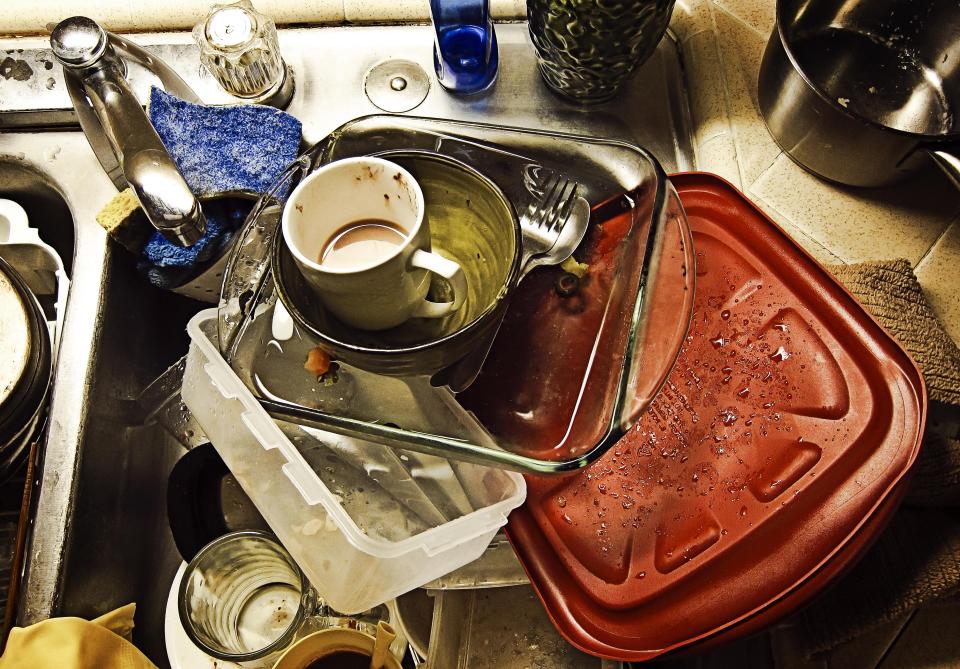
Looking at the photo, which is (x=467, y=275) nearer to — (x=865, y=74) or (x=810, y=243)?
(x=810, y=243)

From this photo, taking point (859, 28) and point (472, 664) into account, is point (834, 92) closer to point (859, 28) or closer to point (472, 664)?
point (859, 28)

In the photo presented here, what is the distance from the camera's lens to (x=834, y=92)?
0.73m

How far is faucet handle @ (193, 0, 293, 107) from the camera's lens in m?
0.67

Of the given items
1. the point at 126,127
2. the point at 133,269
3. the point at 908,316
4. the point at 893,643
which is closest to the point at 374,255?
the point at 126,127

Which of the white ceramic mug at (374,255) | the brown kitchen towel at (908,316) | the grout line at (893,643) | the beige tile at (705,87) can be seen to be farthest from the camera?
the grout line at (893,643)

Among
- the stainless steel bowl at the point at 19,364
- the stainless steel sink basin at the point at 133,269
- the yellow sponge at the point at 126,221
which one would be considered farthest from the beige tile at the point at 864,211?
the stainless steel bowl at the point at 19,364

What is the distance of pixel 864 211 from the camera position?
704 millimetres

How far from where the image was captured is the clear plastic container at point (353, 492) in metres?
0.51

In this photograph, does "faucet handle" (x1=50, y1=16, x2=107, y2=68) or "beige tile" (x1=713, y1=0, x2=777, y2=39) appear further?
"beige tile" (x1=713, y1=0, x2=777, y2=39)

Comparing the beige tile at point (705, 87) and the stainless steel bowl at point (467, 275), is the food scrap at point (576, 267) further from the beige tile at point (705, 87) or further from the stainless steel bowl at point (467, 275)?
the beige tile at point (705, 87)

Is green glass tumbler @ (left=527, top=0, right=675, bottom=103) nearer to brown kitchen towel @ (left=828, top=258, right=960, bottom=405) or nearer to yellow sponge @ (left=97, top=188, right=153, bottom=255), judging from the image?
brown kitchen towel @ (left=828, top=258, right=960, bottom=405)

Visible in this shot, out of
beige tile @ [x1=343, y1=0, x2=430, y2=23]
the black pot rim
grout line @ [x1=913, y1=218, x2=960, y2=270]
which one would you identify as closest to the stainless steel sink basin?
beige tile @ [x1=343, y1=0, x2=430, y2=23]

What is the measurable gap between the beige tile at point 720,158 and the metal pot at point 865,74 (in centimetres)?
5

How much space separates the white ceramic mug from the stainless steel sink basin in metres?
0.30
